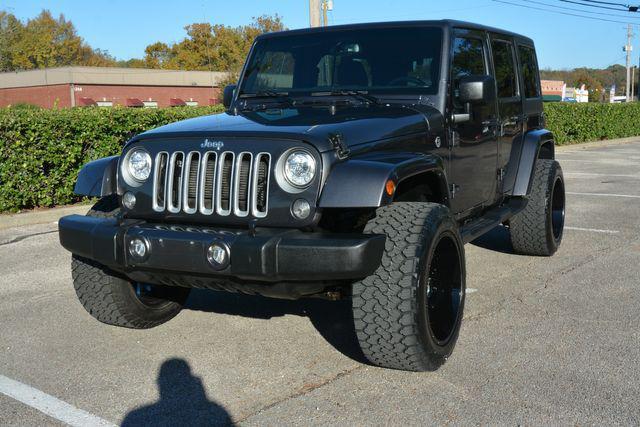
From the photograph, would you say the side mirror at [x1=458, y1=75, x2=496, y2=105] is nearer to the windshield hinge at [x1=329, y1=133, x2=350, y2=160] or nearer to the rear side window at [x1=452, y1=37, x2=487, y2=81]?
the rear side window at [x1=452, y1=37, x2=487, y2=81]

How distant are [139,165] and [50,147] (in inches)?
225

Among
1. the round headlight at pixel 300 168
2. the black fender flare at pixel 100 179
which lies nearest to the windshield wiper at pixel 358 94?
the round headlight at pixel 300 168

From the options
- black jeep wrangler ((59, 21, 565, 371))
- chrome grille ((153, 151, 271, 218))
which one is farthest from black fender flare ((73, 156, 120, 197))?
chrome grille ((153, 151, 271, 218))

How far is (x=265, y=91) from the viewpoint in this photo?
511cm

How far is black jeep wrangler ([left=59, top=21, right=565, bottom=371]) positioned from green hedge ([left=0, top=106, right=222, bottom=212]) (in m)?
4.68

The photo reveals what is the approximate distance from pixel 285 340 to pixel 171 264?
3.69 ft

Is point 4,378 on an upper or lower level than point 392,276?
lower

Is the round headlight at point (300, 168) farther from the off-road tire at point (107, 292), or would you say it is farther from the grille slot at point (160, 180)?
the off-road tire at point (107, 292)

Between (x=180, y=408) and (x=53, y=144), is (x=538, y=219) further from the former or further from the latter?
(x=53, y=144)

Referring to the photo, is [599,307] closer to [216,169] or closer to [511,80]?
[511,80]

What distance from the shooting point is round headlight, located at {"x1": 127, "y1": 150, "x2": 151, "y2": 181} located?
12.9 ft

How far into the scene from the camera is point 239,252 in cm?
337

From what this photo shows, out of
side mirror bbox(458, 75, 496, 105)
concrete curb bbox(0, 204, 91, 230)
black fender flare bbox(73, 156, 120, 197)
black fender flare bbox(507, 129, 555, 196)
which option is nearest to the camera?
black fender flare bbox(73, 156, 120, 197)

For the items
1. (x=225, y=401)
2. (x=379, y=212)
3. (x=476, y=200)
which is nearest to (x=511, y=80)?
(x=476, y=200)
